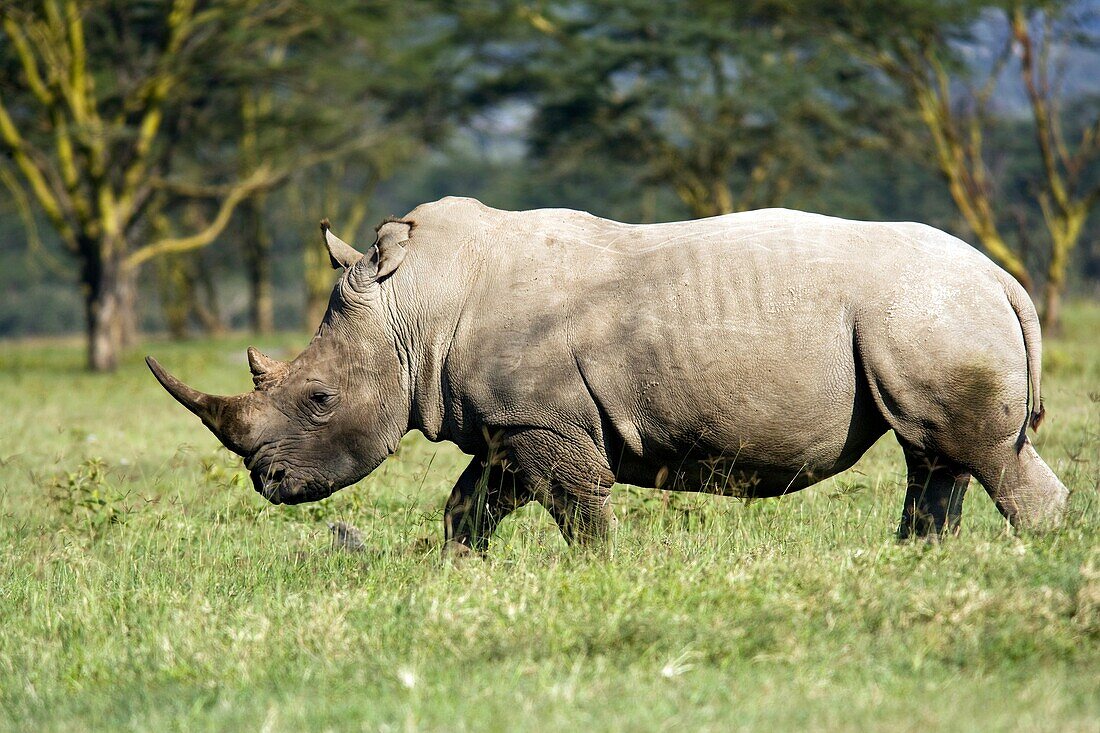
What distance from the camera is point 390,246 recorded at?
18.3 ft

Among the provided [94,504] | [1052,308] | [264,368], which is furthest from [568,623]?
[1052,308]

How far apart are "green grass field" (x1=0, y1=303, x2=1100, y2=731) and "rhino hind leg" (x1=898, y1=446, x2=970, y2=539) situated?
0.49 feet

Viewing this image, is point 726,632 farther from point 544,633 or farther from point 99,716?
point 99,716

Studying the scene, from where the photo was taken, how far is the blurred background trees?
68.2 feet

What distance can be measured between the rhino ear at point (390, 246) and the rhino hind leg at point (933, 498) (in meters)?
2.17

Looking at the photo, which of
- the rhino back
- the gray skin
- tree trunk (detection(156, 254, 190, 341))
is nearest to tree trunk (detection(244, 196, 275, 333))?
tree trunk (detection(156, 254, 190, 341))

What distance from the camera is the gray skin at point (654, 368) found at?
4828 millimetres

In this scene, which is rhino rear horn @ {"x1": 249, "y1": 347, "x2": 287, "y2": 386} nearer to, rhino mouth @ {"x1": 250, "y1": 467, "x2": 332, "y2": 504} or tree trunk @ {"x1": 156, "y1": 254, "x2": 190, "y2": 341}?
rhino mouth @ {"x1": 250, "y1": 467, "x2": 332, "y2": 504}

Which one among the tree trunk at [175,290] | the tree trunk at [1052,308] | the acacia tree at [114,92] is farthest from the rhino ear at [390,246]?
the tree trunk at [175,290]

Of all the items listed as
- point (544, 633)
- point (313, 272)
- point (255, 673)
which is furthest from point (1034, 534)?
point (313, 272)

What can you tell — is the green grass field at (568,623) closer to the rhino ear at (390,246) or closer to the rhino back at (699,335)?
the rhino back at (699,335)

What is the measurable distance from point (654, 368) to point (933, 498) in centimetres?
126

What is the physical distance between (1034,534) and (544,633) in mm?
1959

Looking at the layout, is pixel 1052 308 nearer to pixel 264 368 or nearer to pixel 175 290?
pixel 264 368
